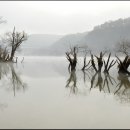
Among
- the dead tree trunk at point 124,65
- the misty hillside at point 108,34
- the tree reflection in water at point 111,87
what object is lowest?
the tree reflection in water at point 111,87

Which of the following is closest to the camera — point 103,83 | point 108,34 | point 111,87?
point 111,87

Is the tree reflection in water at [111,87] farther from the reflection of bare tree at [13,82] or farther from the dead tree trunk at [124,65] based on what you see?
the dead tree trunk at [124,65]

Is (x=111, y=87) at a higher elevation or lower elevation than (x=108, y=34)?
lower

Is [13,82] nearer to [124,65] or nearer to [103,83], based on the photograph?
[103,83]

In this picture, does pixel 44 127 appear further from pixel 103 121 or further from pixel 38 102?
pixel 38 102

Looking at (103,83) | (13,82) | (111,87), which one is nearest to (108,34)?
(103,83)

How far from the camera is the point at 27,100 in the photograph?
10844 millimetres

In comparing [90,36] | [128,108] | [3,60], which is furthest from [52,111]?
[90,36]

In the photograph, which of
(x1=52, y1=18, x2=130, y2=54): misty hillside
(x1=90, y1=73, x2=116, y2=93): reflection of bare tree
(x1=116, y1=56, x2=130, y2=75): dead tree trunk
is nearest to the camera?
(x1=90, y1=73, x2=116, y2=93): reflection of bare tree

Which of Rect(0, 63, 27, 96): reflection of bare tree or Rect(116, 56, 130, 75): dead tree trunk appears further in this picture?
Rect(116, 56, 130, 75): dead tree trunk

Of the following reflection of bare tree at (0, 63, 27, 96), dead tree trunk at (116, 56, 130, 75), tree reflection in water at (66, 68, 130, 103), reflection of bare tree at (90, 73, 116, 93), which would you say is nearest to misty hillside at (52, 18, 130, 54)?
dead tree trunk at (116, 56, 130, 75)

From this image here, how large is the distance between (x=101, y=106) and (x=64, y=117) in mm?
2425

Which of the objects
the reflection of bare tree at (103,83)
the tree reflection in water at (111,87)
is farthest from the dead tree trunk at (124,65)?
the tree reflection in water at (111,87)

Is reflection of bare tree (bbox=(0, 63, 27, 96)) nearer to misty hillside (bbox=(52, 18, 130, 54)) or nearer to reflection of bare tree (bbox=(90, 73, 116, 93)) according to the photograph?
reflection of bare tree (bbox=(90, 73, 116, 93))
